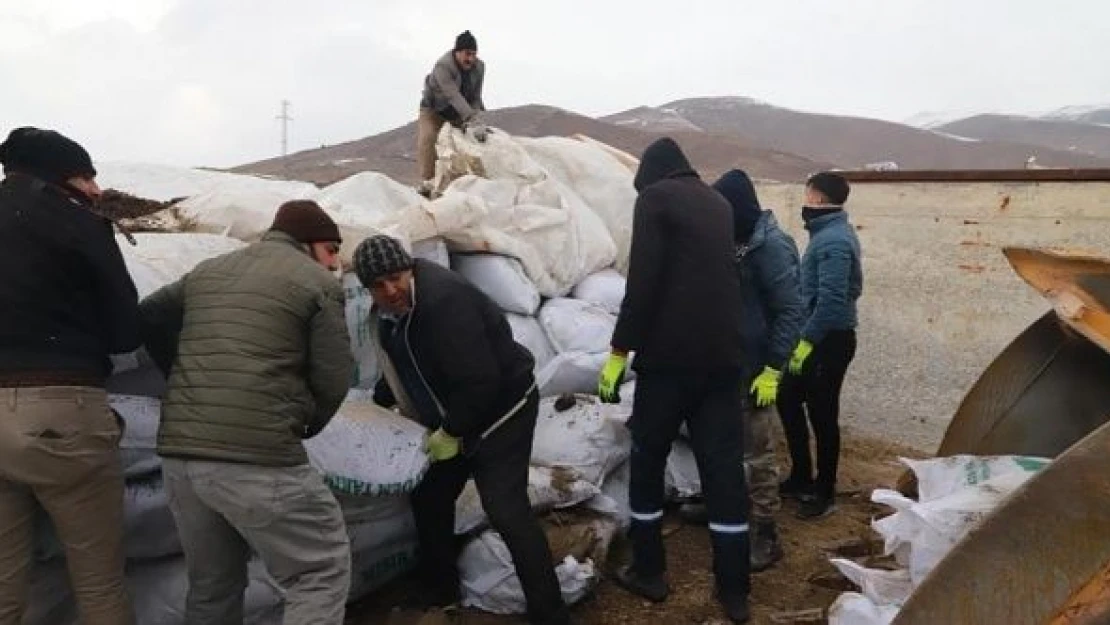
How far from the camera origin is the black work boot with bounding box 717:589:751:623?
276 centimetres

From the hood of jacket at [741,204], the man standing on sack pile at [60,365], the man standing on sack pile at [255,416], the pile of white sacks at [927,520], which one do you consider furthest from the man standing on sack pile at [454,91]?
the pile of white sacks at [927,520]

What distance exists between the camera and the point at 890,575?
85.6 inches

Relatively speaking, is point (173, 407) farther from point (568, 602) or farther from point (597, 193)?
point (597, 193)

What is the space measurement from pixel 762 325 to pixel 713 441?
584 mm

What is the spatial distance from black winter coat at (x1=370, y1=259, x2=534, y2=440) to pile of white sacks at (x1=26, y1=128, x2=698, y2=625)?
250 mm

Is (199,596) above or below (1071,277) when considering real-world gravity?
below

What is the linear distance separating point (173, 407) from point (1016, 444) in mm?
2304

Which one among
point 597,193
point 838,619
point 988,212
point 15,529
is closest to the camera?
point 15,529

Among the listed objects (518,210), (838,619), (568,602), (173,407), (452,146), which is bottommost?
(568,602)

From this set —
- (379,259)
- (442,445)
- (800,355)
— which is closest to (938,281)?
(800,355)

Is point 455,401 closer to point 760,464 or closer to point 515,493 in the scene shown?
point 515,493

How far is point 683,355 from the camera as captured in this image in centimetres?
266

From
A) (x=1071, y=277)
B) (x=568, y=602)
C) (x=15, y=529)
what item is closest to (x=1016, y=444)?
(x=1071, y=277)

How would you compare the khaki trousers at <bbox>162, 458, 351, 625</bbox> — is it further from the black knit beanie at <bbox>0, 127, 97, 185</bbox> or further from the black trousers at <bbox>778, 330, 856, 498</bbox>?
the black trousers at <bbox>778, 330, 856, 498</bbox>
